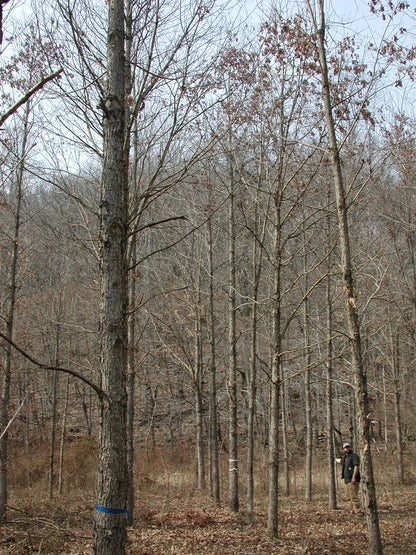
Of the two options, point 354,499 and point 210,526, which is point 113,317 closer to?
point 210,526

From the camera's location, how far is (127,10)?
5.71 meters

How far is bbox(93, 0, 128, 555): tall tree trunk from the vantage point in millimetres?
3412

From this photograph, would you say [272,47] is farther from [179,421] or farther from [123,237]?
[179,421]

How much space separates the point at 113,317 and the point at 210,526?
6746 millimetres

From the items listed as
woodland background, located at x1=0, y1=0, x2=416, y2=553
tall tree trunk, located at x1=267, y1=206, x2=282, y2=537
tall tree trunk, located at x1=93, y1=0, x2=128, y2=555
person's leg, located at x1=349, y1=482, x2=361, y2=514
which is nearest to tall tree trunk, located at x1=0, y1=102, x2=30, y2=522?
woodland background, located at x1=0, y1=0, x2=416, y2=553

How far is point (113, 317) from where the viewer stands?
12.1ft

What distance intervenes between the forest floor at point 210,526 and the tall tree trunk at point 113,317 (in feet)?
1.57

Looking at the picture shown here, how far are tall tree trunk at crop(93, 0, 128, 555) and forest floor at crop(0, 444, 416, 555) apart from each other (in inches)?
18.9

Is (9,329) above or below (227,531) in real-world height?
above

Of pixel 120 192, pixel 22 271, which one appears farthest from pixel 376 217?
pixel 120 192

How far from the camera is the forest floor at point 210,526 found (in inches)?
265

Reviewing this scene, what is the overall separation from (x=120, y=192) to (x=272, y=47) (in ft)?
16.1

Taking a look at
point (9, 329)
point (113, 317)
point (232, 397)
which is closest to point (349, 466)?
point (232, 397)

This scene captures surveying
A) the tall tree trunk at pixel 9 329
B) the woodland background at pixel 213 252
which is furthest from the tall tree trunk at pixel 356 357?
the tall tree trunk at pixel 9 329
